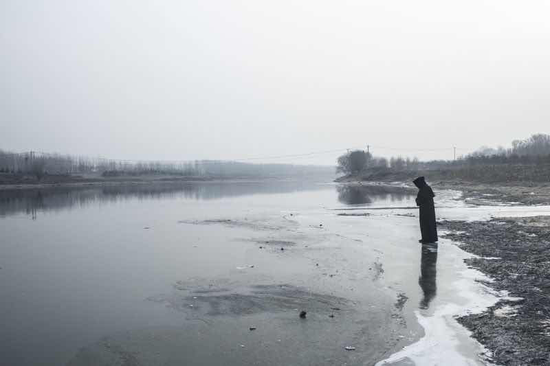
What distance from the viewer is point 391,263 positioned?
1345 centimetres

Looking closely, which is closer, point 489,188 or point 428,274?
point 428,274

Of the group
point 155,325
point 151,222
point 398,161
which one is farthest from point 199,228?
point 398,161

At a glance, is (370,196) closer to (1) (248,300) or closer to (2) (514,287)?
(2) (514,287)

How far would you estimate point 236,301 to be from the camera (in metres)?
9.80

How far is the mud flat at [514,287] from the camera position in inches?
257

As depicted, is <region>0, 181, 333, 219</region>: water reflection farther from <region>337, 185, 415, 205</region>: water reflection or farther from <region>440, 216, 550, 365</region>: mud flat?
<region>440, 216, 550, 365</region>: mud flat

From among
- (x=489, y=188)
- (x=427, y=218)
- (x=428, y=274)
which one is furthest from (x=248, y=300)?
(x=489, y=188)

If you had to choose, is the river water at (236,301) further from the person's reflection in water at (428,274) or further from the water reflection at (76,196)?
the water reflection at (76,196)

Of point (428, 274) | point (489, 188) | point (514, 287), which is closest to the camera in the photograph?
point (514, 287)

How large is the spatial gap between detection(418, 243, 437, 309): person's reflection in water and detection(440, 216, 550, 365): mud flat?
1.05 meters

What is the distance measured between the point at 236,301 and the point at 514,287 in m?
6.15

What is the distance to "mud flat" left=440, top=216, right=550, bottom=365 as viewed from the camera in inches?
257

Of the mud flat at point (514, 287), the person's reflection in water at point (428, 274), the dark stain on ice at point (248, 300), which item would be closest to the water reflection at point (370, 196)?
the mud flat at point (514, 287)

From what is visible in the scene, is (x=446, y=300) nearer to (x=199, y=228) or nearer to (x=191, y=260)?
(x=191, y=260)
